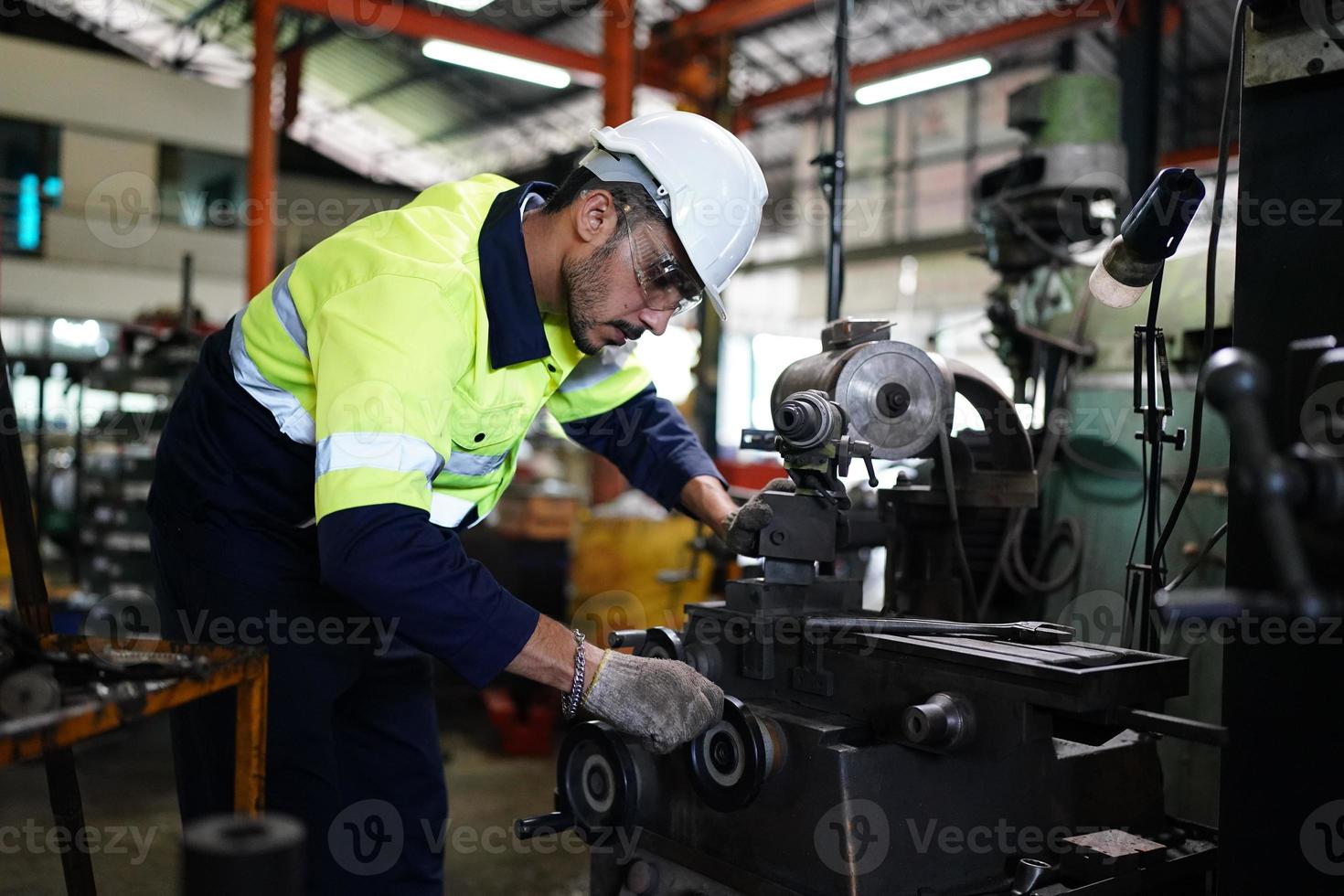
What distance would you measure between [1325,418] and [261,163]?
24.9ft

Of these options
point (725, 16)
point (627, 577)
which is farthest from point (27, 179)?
point (627, 577)

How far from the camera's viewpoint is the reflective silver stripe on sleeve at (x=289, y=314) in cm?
141

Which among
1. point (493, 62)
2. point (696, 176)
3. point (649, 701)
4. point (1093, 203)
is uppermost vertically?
point (493, 62)

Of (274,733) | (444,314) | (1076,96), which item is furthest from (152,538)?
(1076,96)

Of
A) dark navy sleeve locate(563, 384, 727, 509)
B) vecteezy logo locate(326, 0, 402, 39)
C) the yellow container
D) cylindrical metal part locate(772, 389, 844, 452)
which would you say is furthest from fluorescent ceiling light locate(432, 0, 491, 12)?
cylindrical metal part locate(772, 389, 844, 452)

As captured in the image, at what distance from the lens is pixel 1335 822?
117 centimetres

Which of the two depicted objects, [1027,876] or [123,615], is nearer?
[1027,876]

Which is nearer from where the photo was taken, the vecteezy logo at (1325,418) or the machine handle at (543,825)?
the vecteezy logo at (1325,418)

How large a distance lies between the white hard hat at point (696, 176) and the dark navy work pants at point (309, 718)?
709mm

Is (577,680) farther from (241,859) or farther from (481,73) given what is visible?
(481,73)

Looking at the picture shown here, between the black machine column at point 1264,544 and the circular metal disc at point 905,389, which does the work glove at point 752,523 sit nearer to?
the circular metal disc at point 905,389

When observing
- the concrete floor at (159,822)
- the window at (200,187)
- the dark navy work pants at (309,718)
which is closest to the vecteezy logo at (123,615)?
the concrete floor at (159,822)

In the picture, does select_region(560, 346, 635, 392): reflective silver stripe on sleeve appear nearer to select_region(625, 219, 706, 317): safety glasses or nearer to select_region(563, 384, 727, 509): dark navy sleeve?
select_region(563, 384, 727, 509): dark navy sleeve

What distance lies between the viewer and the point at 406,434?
121 cm
